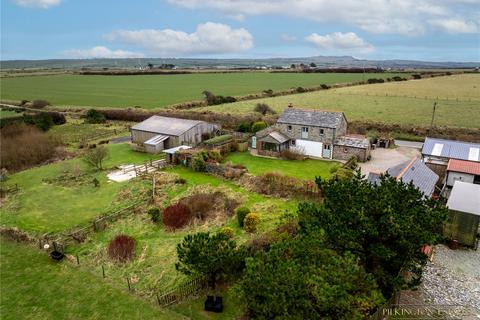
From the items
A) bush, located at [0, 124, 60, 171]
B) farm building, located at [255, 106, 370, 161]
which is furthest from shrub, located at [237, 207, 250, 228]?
bush, located at [0, 124, 60, 171]

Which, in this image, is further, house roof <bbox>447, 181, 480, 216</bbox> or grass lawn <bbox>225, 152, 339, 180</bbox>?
grass lawn <bbox>225, 152, 339, 180</bbox>

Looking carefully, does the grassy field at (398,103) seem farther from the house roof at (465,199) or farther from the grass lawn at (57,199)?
the grass lawn at (57,199)

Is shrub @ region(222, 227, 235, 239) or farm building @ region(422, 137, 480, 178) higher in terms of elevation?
farm building @ region(422, 137, 480, 178)

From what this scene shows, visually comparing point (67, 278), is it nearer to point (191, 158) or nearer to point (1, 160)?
point (191, 158)

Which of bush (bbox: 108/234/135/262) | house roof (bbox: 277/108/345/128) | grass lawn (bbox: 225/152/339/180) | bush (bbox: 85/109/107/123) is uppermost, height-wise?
house roof (bbox: 277/108/345/128)

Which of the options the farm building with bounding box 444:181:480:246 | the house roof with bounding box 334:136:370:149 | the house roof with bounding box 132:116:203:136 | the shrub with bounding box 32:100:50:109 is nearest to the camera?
the farm building with bounding box 444:181:480:246

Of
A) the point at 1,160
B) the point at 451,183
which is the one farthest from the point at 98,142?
the point at 451,183

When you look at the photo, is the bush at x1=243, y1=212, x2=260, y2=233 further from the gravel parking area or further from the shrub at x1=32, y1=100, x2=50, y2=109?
the shrub at x1=32, y1=100, x2=50, y2=109
